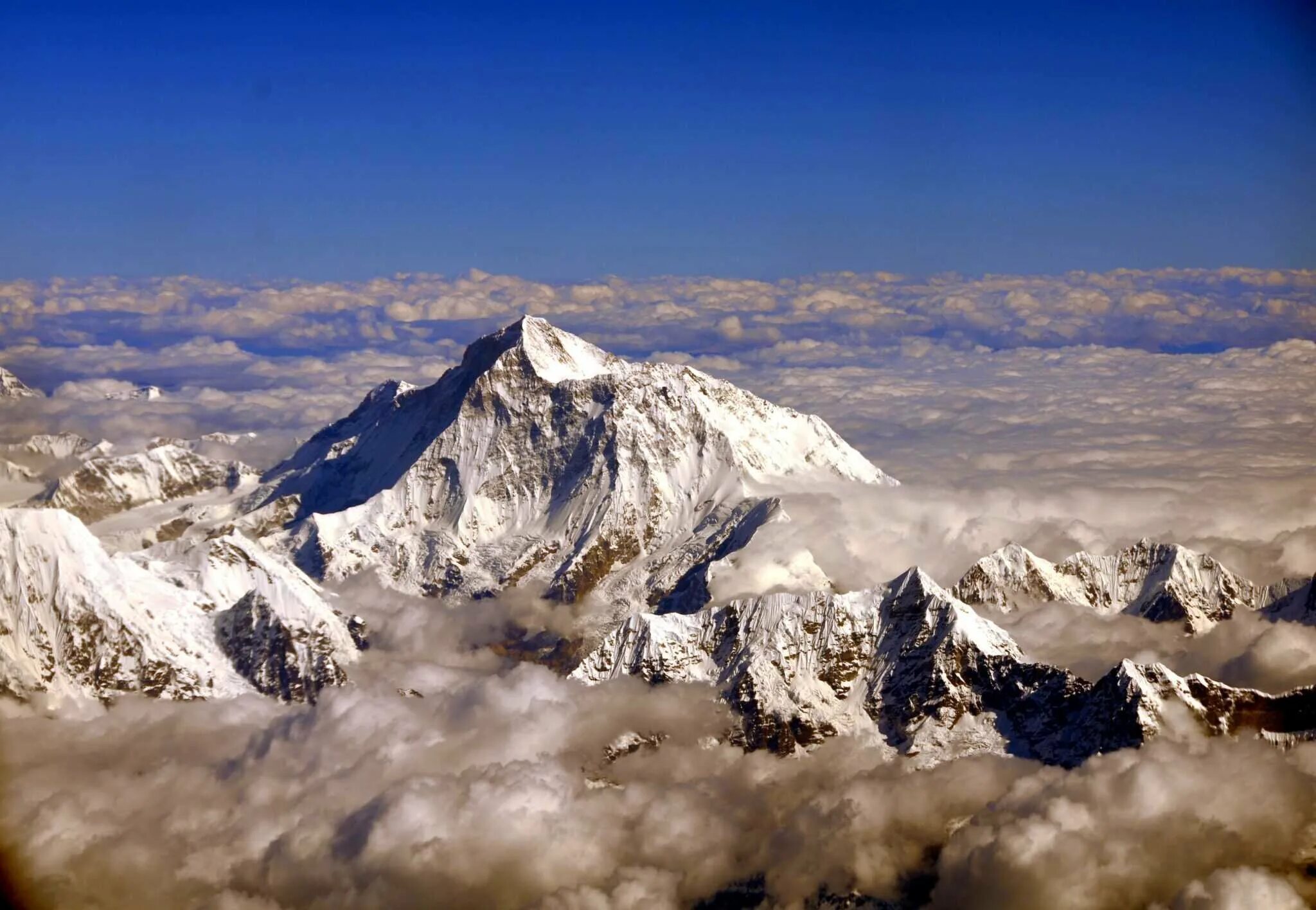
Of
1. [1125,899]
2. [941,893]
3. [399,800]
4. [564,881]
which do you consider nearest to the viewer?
[1125,899]

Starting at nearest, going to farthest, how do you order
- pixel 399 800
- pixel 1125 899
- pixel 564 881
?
1. pixel 1125 899
2. pixel 564 881
3. pixel 399 800

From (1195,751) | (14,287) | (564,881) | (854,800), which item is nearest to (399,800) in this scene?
(564,881)

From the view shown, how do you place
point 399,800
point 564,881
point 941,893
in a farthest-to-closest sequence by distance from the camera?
point 399,800, point 564,881, point 941,893

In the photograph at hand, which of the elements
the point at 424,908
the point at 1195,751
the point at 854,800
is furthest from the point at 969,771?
the point at 424,908

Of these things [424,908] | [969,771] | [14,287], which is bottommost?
[424,908]

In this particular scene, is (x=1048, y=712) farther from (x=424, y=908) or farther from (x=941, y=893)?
(x=424, y=908)

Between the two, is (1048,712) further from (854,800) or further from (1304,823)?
(1304,823)

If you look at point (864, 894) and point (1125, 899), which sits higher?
point (1125, 899)

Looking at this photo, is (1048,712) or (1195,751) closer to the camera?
(1195,751)

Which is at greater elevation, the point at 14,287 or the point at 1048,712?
the point at 14,287
